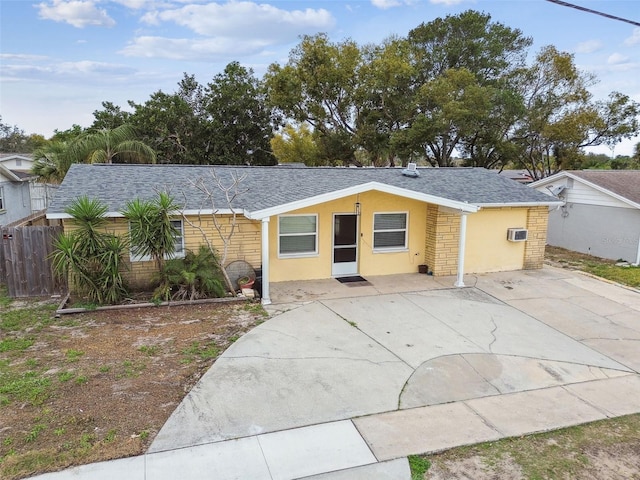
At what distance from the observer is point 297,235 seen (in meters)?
12.0

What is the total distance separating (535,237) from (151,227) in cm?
1125

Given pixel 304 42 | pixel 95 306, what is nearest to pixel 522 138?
pixel 304 42

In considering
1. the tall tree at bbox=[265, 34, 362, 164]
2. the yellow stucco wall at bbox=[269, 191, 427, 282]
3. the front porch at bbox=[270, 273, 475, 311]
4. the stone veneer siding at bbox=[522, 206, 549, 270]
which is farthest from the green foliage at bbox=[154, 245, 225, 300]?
the tall tree at bbox=[265, 34, 362, 164]

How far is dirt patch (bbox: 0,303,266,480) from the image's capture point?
480cm

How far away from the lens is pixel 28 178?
23.4 meters

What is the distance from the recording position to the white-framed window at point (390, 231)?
1273cm

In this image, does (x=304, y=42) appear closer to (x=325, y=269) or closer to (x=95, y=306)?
(x=325, y=269)

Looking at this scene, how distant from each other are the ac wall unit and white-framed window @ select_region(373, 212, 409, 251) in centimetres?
328

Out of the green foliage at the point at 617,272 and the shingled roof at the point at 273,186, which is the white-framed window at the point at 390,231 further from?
the green foliage at the point at 617,272

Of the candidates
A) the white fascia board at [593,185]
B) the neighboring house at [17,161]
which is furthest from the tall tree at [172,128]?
the white fascia board at [593,185]

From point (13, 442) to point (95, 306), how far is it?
485 centimetres

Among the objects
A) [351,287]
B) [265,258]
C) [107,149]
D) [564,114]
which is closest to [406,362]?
[265,258]

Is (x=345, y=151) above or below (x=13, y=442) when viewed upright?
above

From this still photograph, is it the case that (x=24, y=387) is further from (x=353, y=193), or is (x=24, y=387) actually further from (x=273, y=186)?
(x=273, y=186)
